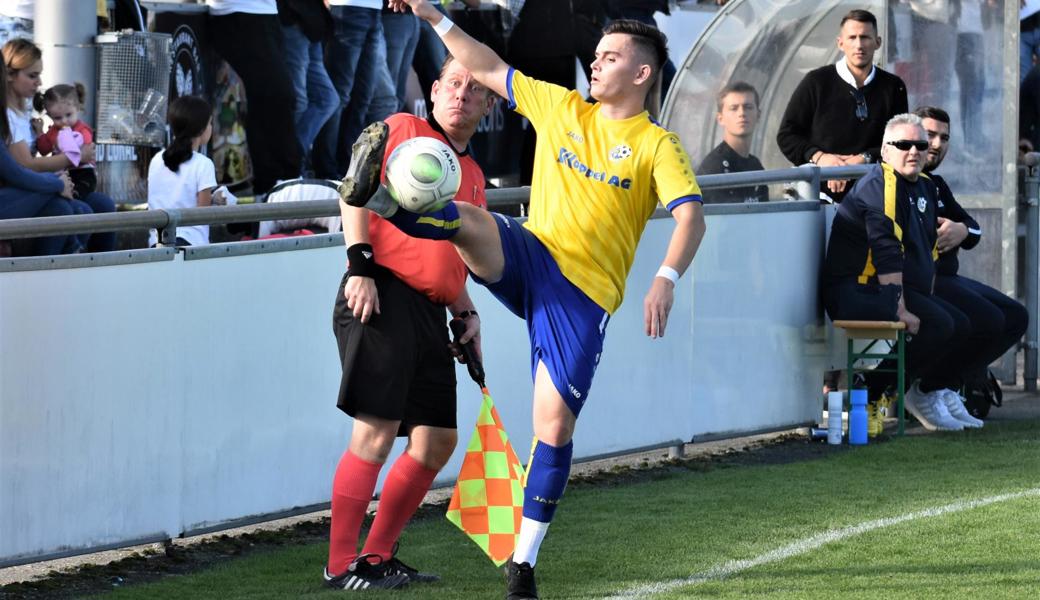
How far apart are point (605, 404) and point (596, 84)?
3112mm

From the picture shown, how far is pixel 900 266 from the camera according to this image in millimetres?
10359

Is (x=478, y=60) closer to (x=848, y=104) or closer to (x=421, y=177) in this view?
(x=421, y=177)

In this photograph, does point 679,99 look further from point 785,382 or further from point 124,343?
point 124,343

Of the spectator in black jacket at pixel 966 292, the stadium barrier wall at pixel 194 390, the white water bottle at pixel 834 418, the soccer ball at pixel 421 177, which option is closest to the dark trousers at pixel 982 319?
the spectator in black jacket at pixel 966 292

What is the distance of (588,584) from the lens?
21.3 feet

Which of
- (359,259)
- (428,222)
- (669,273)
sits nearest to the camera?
(428,222)

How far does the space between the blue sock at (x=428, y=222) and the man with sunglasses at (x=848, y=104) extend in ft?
21.5

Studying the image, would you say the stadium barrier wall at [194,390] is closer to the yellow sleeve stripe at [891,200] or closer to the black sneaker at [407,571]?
the black sneaker at [407,571]

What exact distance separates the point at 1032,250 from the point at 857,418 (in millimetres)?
2920

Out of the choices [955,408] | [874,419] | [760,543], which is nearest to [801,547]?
[760,543]

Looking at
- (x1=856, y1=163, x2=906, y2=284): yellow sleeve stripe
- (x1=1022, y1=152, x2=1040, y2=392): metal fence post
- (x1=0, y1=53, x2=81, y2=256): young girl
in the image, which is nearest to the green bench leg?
(x1=856, y1=163, x2=906, y2=284): yellow sleeve stripe

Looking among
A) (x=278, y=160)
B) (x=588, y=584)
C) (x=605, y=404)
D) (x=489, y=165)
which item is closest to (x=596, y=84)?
(x=588, y=584)

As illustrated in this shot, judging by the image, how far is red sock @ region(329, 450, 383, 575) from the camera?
6402mm

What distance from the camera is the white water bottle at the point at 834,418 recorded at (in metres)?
10.2
